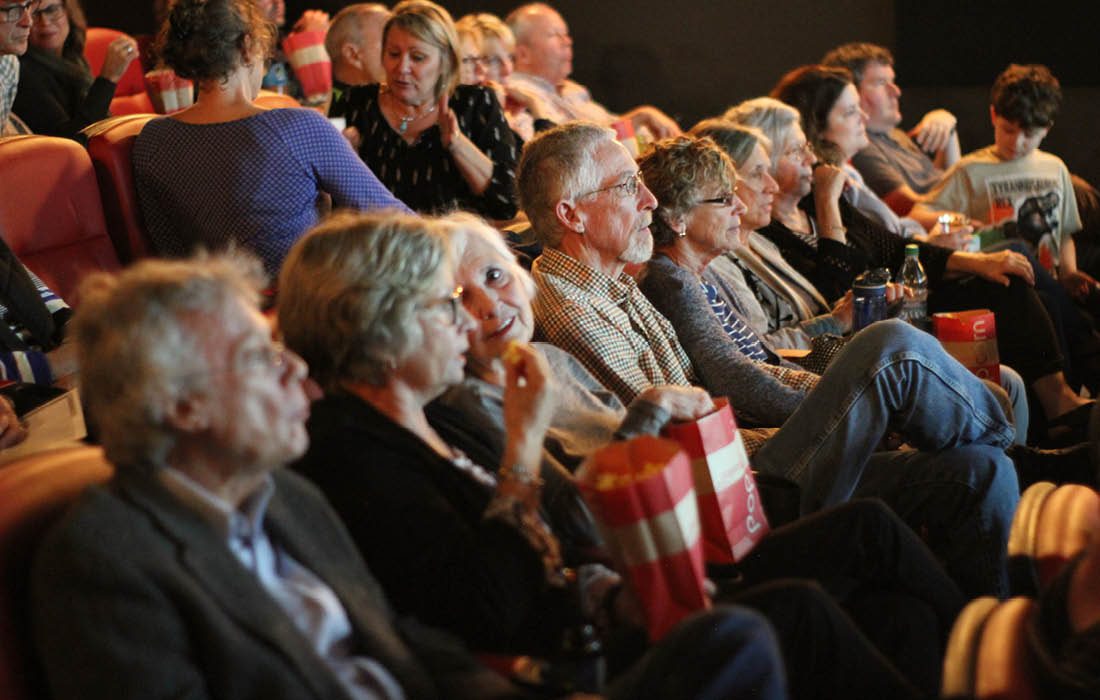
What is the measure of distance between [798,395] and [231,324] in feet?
5.16

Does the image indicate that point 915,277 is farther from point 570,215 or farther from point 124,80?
point 124,80

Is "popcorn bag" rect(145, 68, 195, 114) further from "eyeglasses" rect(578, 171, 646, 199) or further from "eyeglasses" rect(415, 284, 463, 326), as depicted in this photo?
"eyeglasses" rect(415, 284, 463, 326)

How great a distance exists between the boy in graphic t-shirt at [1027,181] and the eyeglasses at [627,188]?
2410 mm

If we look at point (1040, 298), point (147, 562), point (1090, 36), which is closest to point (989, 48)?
point (1090, 36)

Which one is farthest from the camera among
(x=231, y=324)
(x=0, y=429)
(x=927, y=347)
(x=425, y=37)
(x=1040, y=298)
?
(x=1040, y=298)

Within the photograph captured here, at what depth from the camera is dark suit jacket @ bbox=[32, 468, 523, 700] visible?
1.26m

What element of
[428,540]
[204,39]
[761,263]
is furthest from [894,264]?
[428,540]

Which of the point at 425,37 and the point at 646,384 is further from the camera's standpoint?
the point at 425,37

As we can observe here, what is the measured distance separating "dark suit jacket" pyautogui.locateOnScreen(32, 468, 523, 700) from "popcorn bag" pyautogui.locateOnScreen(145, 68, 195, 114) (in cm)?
263

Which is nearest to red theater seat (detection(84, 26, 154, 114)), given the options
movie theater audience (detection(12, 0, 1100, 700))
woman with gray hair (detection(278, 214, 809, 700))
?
movie theater audience (detection(12, 0, 1100, 700))

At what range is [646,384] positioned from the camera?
251 centimetres

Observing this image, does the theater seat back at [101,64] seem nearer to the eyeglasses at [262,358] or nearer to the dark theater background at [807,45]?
the dark theater background at [807,45]

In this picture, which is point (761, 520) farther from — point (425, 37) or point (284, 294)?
point (425, 37)

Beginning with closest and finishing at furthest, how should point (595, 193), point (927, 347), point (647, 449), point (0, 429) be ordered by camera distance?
point (647, 449)
point (0, 429)
point (927, 347)
point (595, 193)
